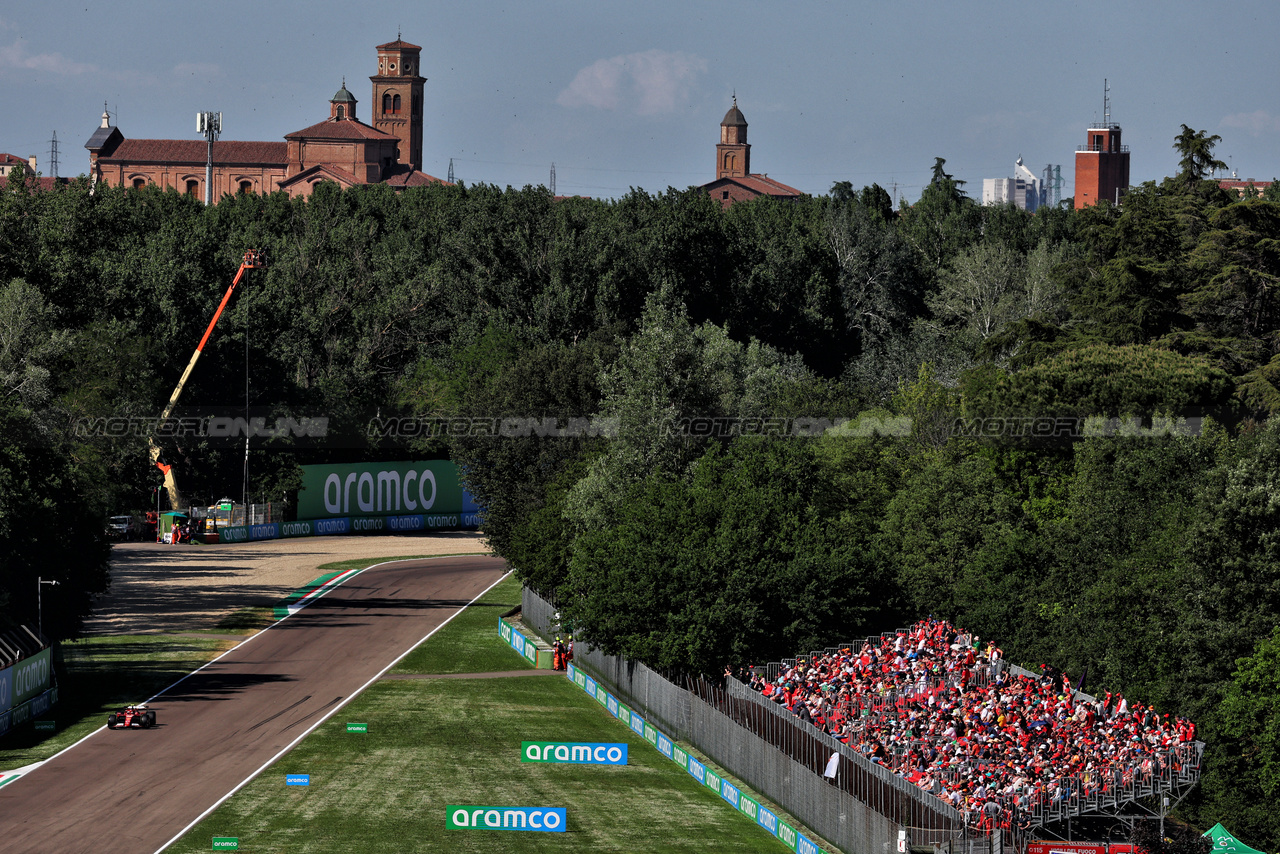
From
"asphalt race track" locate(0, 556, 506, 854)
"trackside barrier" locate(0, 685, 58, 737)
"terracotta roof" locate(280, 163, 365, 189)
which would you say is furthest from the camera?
"terracotta roof" locate(280, 163, 365, 189)

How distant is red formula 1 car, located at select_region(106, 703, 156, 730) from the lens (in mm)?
37406

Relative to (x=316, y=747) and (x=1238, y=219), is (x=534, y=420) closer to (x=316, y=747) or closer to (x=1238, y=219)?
(x=316, y=747)

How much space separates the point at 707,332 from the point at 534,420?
22346mm

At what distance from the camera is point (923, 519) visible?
171 feet

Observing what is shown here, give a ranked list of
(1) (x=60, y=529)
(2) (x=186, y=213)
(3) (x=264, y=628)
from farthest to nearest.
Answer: (2) (x=186, y=213) < (3) (x=264, y=628) < (1) (x=60, y=529)

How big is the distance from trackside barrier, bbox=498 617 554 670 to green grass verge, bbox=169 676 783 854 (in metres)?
6.08

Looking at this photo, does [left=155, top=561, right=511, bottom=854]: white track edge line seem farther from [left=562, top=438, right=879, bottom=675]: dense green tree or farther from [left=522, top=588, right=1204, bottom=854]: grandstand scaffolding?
[left=522, top=588, right=1204, bottom=854]: grandstand scaffolding

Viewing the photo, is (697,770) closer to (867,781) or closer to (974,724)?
(867,781)

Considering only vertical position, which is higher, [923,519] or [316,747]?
[923,519]

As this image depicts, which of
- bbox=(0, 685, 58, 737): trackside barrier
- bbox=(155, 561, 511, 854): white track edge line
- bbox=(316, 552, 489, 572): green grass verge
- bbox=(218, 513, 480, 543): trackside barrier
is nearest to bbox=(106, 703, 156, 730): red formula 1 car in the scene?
bbox=(0, 685, 58, 737): trackside barrier

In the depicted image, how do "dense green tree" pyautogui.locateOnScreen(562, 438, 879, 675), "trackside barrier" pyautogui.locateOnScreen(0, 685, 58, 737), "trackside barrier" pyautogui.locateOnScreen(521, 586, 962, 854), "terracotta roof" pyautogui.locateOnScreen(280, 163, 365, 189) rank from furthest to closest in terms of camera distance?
"terracotta roof" pyautogui.locateOnScreen(280, 163, 365, 189), "dense green tree" pyautogui.locateOnScreen(562, 438, 879, 675), "trackside barrier" pyautogui.locateOnScreen(0, 685, 58, 737), "trackside barrier" pyautogui.locateOnScreen(521, 586, 962, 854)

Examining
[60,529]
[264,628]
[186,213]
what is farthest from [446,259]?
[60,529]

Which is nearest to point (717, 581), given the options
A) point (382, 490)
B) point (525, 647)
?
point (525, 647)

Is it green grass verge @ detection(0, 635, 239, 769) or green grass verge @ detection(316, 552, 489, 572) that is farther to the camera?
green grass verge @ detection(316, 552, 489, 572)
